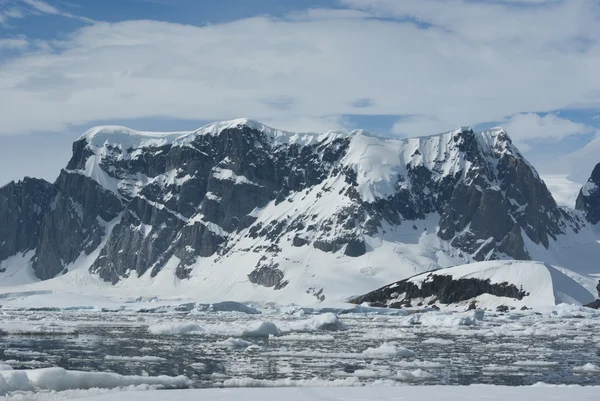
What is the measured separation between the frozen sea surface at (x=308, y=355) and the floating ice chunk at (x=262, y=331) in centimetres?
9

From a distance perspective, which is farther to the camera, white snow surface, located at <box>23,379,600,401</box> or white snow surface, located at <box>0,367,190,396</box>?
white snow surface, located at <box>0,367,190,396</box>

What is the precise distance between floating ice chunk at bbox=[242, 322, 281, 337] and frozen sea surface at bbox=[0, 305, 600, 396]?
3.6 inches

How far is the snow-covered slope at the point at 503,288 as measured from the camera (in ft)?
588

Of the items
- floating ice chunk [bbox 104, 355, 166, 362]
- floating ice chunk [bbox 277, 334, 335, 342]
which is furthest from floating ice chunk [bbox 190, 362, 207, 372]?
floating ice chunk [bbox 277, 334, 335, 342]

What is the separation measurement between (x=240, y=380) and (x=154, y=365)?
33.9 feet

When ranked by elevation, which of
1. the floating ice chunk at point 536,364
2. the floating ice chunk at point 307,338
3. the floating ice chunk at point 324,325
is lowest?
the floating ice chunk at point 536,364

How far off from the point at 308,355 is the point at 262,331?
20.8m

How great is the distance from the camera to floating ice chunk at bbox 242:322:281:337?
82.4 metres

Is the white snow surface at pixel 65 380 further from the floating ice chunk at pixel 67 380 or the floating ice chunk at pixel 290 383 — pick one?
the floating ice chunk at pixel 290 383

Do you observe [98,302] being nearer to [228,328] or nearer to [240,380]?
[228,328]

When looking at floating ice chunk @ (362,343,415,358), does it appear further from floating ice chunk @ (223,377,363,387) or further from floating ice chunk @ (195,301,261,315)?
floating ice chunk @ (195,301,261,315)

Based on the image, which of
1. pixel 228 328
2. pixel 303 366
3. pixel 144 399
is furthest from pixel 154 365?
pixel 228 328

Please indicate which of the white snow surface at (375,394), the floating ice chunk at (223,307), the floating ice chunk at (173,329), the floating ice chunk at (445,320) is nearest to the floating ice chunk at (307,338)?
the floating ice chunk at (173,329)

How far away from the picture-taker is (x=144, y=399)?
37594mm
